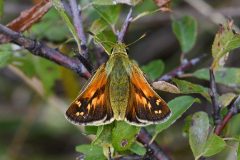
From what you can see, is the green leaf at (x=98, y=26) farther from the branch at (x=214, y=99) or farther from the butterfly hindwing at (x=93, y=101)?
the branch at (x=214, y=99)

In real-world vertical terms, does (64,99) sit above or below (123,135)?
above

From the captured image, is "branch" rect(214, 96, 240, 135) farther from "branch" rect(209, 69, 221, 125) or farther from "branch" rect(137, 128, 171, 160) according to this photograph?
"branch" rect(137, 128, 171, 160)

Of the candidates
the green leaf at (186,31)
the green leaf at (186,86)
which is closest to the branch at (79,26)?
the green leaf at (186,86)

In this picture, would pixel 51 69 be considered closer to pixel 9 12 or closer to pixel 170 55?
pixel 9 12

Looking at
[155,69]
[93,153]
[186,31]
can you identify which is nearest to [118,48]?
[93,153]

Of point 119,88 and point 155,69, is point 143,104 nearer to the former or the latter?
point 119,88

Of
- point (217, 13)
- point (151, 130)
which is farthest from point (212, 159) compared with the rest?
point (151, 130)
